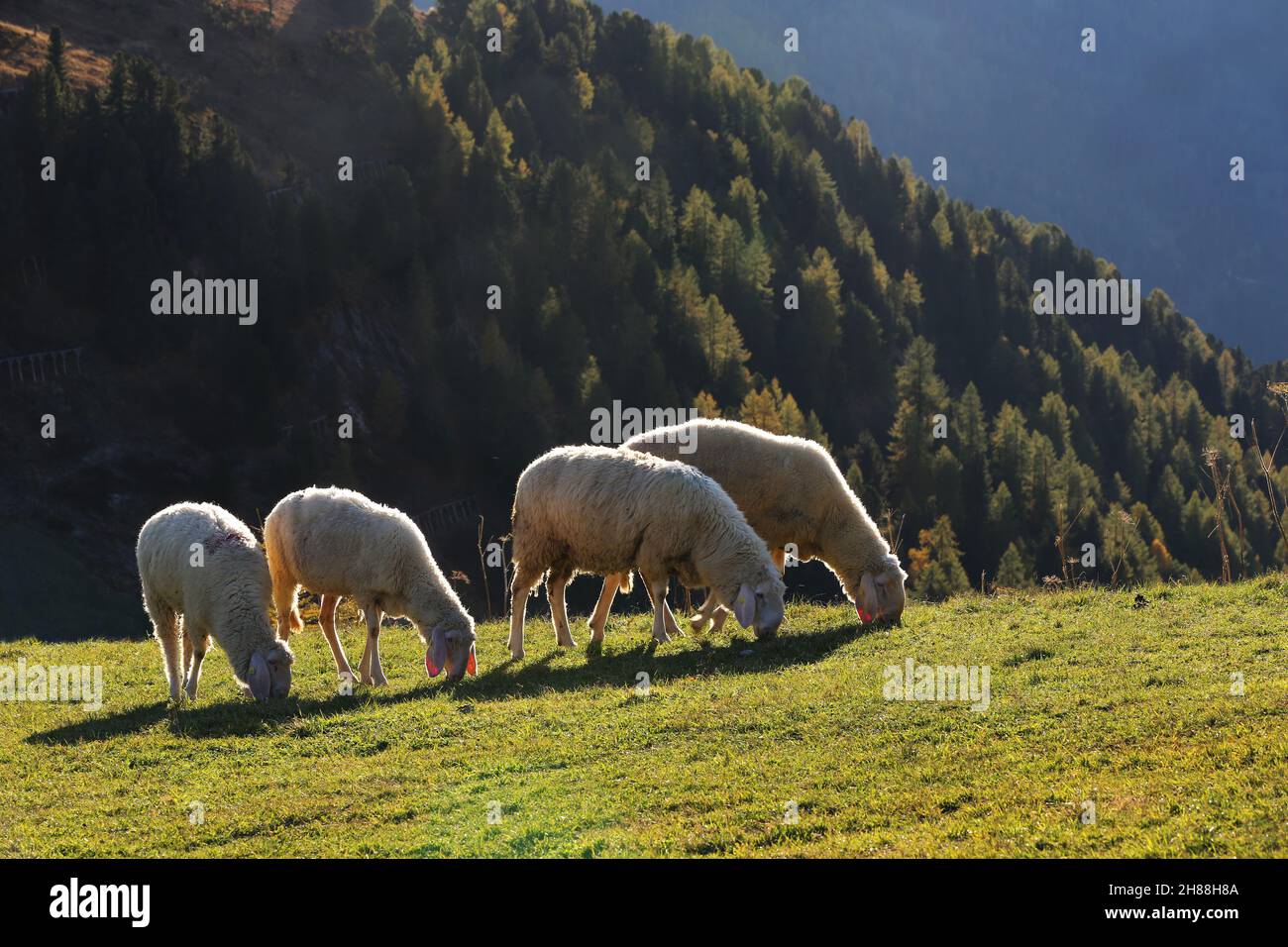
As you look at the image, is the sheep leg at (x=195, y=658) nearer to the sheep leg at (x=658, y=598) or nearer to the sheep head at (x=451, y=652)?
the sheep head at (x=451, y=652)

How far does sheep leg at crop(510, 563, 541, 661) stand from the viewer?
51.6 ft

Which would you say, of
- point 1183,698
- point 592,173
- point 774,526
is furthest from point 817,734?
point 592,173

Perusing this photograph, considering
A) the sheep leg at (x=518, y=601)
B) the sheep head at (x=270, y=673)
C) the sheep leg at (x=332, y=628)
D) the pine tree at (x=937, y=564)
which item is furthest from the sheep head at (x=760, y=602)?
the pine tree at (x=937, y=564)

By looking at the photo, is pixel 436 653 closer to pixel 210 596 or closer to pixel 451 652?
pixel 451 652

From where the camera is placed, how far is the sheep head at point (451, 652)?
14539 millimetres

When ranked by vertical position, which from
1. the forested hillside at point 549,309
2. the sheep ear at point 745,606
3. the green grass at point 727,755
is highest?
the forested hillside at point 549,309

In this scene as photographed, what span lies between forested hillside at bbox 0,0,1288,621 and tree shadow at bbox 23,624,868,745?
4.34m

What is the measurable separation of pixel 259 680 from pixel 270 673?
0.21m

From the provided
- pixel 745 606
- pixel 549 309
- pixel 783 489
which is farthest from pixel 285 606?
pixel 549 309

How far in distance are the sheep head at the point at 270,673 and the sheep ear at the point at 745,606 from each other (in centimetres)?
505

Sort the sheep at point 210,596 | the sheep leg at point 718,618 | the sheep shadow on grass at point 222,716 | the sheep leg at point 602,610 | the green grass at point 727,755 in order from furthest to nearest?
the sheep leg at point 718,618, the sheep leg at point 602,610, the sheep at point 210,596, the sheep shadow on grass at point 222,716, the green grass at point 727,755

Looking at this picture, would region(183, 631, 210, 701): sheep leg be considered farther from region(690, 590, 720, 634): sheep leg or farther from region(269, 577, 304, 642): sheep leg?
region(690, 590, 720, 634): sheep leg

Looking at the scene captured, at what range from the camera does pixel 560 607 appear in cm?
1630
